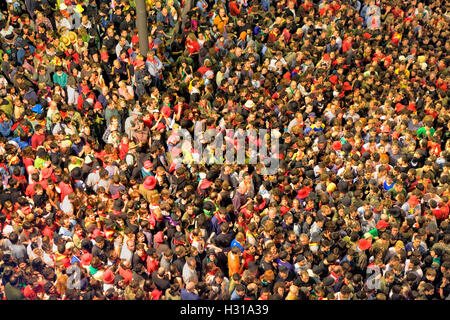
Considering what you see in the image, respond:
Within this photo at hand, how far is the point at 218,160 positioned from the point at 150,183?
1726 millimetres

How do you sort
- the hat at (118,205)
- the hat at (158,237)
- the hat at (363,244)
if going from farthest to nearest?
the hat at (118,205)
the hat at (363,244)
the hat at (158,237)

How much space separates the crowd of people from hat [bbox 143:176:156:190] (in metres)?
0.04

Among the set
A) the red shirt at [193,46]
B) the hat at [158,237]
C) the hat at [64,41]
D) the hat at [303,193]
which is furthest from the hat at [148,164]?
the hat at [64,41]

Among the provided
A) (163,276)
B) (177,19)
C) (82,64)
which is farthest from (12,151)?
(177,19)

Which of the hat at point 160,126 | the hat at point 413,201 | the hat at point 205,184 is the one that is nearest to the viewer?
the hat at point 413,201

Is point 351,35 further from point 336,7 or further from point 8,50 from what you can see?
point 8,50

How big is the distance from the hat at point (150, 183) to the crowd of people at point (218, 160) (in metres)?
0.04

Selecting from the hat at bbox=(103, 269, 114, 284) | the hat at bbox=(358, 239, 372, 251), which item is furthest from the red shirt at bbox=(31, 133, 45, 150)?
the hat at bbox=(358, 239, 372, 251)

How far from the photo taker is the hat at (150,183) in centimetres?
1230

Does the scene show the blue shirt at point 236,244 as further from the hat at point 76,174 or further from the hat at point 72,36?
the hat at point 72,36

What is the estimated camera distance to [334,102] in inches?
591

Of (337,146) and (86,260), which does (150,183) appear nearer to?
(86,260)

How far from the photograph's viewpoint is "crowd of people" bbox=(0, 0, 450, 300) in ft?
35.9

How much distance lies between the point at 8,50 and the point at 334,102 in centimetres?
783
